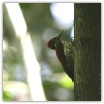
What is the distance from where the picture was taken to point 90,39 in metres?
1.52

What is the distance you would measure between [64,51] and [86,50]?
0.86 feet

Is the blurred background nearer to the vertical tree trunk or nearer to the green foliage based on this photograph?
the green foliage

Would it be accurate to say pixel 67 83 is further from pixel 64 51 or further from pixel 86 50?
pixel 86 50

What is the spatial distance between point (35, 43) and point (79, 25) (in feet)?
1.39

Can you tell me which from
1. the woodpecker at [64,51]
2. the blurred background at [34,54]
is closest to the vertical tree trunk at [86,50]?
the woodpecker at [64,51]

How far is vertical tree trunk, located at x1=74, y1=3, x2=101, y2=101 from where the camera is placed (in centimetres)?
150

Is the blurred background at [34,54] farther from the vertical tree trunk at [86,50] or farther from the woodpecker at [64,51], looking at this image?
the vertical tree trunk at [86,50]

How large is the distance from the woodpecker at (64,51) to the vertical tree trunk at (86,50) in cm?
10

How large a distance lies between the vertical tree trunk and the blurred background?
21 cm

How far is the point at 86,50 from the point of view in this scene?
4.93 ft

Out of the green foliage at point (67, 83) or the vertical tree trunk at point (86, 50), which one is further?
the green foliage at point (67, 83)

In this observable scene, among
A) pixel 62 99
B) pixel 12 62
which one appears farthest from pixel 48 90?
pixel 12 62

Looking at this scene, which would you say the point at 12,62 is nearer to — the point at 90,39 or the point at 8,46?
the point at 8,46

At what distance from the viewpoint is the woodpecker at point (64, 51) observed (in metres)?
1.67
